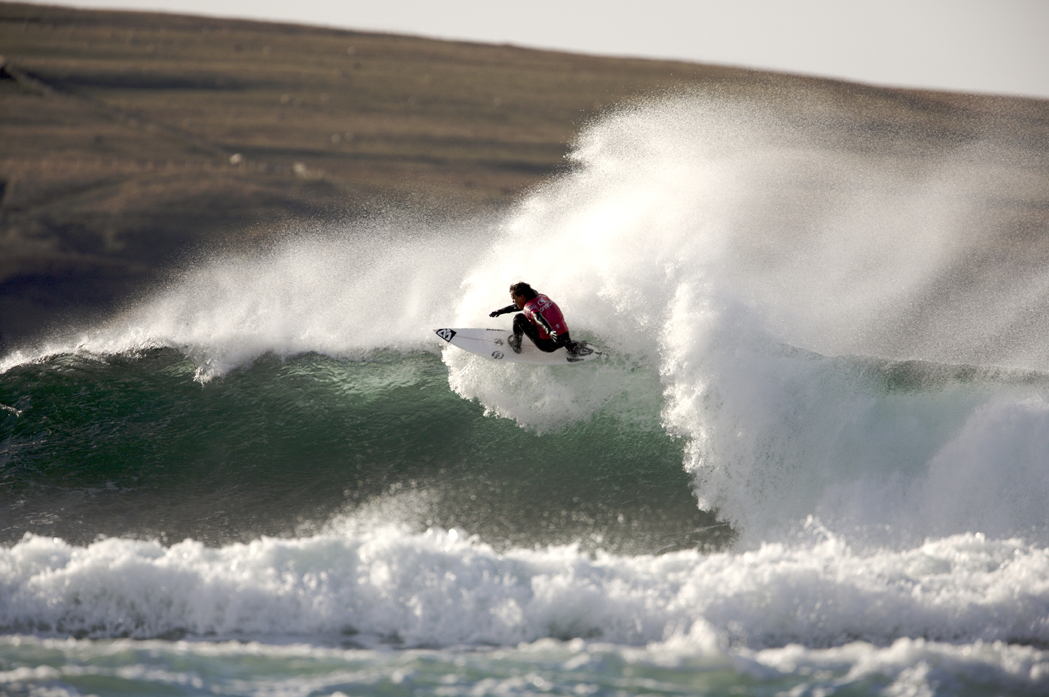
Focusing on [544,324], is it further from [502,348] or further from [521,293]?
[502,348]

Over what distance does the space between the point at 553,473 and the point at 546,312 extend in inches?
66.2

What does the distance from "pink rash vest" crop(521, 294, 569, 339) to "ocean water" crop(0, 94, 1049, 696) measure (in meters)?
0.64

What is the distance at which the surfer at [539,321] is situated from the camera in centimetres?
841

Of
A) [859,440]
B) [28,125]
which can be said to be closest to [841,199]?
[859,440]

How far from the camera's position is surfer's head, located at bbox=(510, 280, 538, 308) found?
8328 millimetres

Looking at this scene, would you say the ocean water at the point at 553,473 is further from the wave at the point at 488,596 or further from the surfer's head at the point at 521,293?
the surfer's head at the point at 521,293

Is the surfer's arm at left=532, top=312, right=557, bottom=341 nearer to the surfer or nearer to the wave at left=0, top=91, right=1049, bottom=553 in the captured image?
the surfer

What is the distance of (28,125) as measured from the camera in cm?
4750

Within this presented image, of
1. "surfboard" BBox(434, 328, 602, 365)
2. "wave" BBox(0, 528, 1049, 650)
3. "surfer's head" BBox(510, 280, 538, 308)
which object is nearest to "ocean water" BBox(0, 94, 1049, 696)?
"wave" BBox(0, 528, 1049, 650)

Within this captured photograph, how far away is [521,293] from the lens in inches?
329

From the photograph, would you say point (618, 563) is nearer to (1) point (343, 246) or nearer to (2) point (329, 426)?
(2) point (329, 426)

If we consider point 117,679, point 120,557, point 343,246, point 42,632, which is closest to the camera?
point 117,679

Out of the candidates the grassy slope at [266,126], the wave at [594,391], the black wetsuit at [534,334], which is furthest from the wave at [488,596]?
the grassy slope at [266,126]

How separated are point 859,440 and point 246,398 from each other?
6816mm
